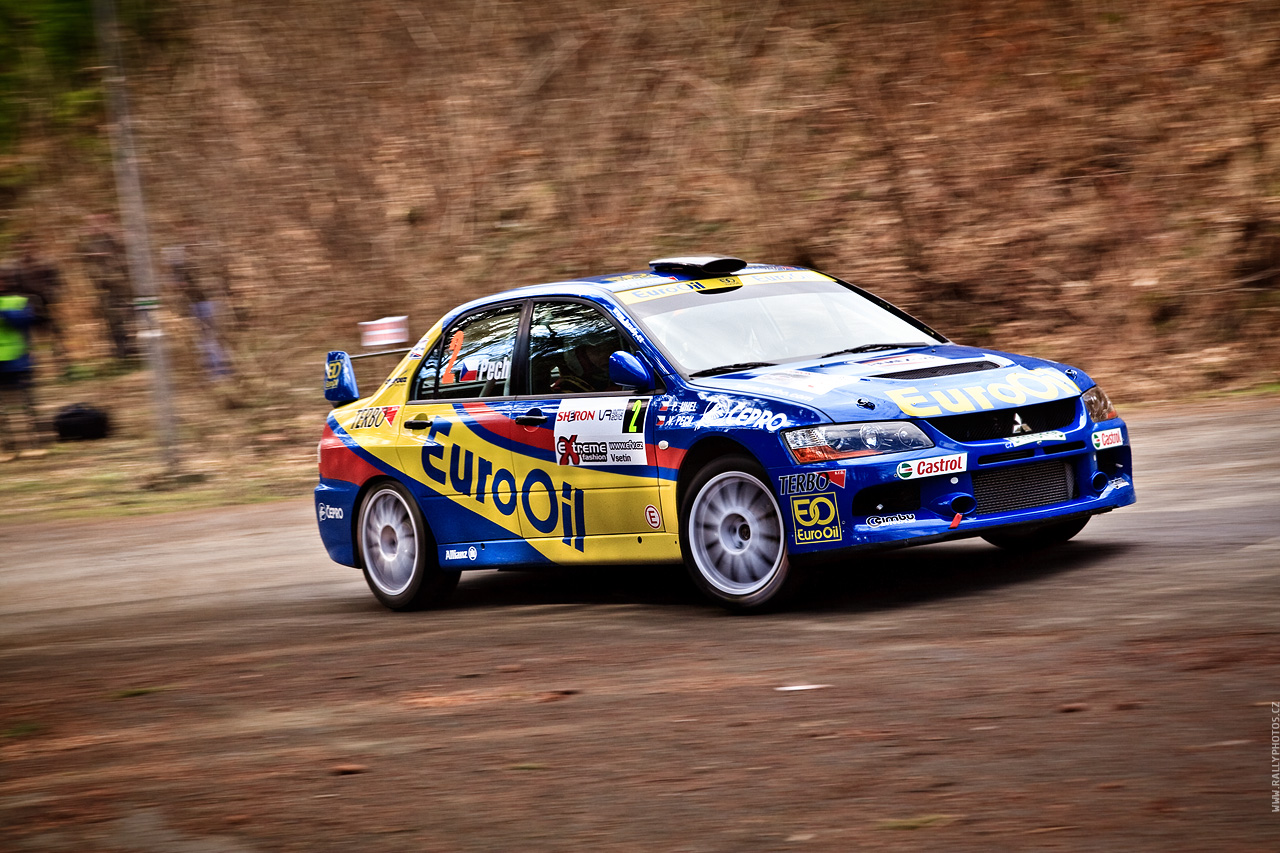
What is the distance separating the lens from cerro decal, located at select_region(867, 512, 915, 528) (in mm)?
7355

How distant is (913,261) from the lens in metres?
20.7

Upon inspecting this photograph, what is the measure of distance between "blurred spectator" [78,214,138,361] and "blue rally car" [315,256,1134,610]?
1792cm

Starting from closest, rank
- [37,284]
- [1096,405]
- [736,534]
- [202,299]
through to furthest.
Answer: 1. [736,534]
2. [1096,405]
3. [37,284]
4. [202,299]

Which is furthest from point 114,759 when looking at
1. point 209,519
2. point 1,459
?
point 1,459

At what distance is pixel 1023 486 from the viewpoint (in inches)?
302

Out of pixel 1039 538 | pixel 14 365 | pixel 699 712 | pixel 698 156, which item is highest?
pixel 698 156

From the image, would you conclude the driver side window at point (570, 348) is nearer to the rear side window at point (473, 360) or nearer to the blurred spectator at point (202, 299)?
the rear side window at point (473, 360)

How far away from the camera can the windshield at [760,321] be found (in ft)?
27.3

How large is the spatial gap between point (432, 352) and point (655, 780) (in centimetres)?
492

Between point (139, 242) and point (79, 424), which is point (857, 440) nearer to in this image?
point (139, 242)

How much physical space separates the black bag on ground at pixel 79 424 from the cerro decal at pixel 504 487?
1383 centimetres

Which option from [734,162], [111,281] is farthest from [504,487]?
[111,281]

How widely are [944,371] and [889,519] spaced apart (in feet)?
3.04

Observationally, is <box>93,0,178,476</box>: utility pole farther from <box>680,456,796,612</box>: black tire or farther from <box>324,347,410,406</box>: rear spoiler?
<box>680,456,796,612</box>: black tire
